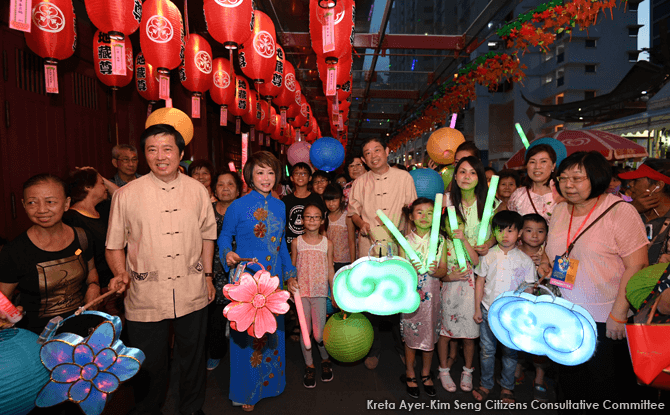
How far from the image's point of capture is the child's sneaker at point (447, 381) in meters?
2.88

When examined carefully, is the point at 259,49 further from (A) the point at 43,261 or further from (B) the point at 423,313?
(B) the point at 423,313

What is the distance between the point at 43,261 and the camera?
201 centimetres

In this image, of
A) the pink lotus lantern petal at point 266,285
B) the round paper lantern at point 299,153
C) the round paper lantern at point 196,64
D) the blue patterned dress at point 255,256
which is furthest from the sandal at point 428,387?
the round paper lantern at point 299,153

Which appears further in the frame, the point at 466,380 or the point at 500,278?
the point at 466,380

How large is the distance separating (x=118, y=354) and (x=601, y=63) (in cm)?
2852

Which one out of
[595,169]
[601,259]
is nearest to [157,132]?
[595,169]

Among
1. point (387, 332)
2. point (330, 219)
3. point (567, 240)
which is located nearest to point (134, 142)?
point (330, 219)

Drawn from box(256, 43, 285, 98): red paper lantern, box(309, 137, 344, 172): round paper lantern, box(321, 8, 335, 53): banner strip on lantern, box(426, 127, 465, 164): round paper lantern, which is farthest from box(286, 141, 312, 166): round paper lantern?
box(321, 8, 335, 53): banner strip on lantern

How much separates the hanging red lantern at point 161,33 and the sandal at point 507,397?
4.53 metres

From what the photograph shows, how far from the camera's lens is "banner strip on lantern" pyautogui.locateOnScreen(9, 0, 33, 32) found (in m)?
2.37

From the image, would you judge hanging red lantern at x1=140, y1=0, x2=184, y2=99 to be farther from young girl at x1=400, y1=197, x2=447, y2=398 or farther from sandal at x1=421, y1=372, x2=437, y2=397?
sandal at x1=421, y1=372, x2=437, y2=397

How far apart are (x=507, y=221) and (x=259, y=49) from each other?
3.47 metres

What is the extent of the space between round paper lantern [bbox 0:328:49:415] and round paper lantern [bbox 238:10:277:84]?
3758 millimetres

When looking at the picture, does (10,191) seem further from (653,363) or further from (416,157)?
(416,157)
